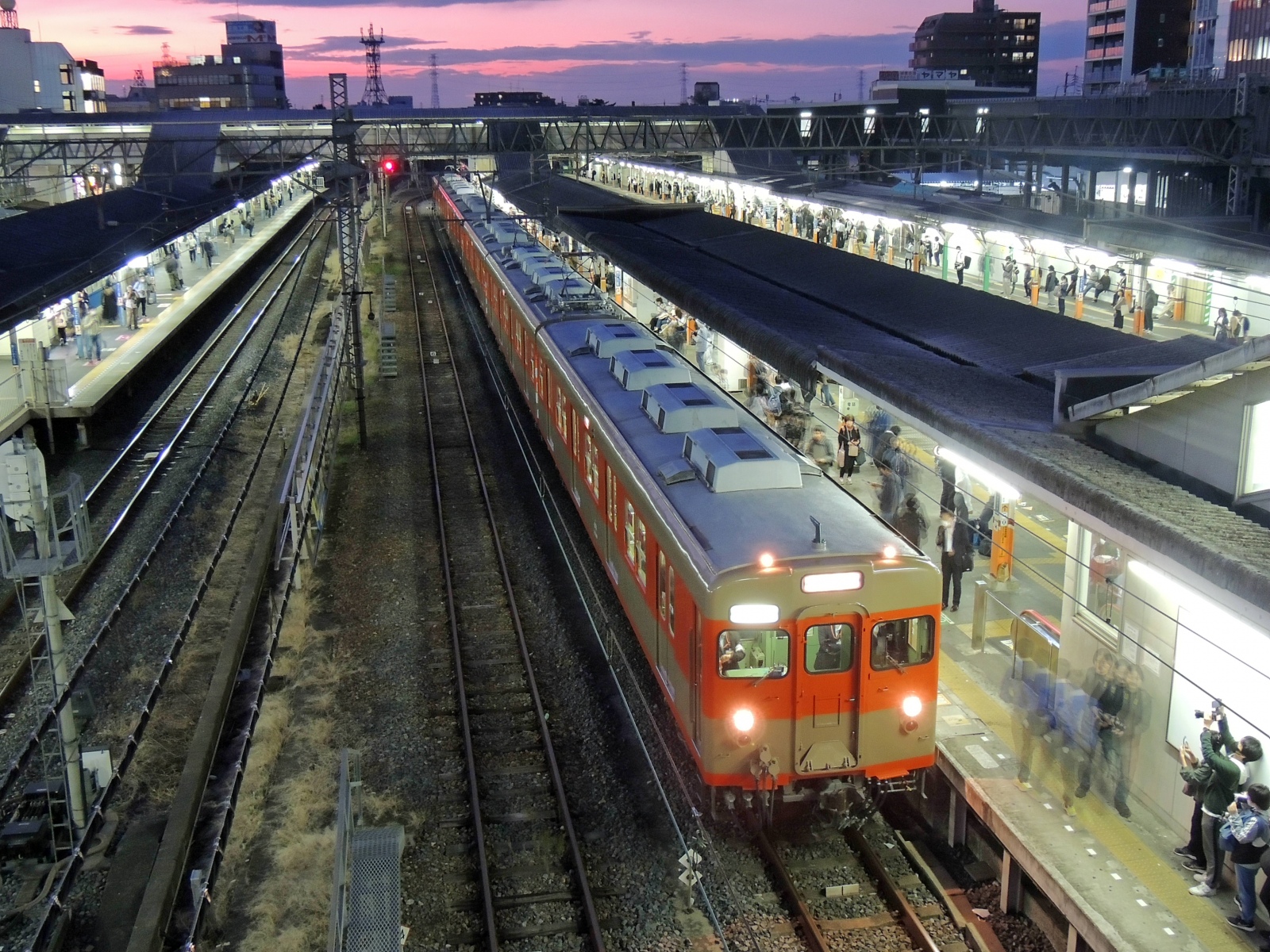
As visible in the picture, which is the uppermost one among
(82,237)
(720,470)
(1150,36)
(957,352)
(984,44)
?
(984,44)

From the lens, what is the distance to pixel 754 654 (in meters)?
7.96

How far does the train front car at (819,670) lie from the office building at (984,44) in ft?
382

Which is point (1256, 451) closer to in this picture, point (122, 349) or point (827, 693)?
point (827, 693)

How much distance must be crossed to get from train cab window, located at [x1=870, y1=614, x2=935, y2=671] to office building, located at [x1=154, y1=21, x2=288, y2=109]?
117 meters

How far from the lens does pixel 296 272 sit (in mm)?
45000

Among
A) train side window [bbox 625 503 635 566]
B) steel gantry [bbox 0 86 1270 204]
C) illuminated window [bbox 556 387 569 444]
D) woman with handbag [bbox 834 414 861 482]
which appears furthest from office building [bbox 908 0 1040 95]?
train side window [bbox 625 503 635 566]

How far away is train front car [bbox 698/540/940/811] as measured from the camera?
25.8 ft

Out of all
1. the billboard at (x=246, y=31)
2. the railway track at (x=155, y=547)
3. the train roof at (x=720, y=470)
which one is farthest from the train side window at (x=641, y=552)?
the billboard at (x=246, y=31)

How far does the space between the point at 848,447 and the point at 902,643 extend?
7.12 m

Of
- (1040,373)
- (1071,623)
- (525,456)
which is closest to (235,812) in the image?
(1071,623)

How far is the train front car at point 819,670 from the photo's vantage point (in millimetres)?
7875

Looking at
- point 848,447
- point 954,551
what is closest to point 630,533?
point 954,551

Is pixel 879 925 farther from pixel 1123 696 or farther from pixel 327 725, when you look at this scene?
pixel 327 725

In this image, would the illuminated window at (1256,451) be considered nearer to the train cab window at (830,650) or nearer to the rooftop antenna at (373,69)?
the train cab window at (830,650)
